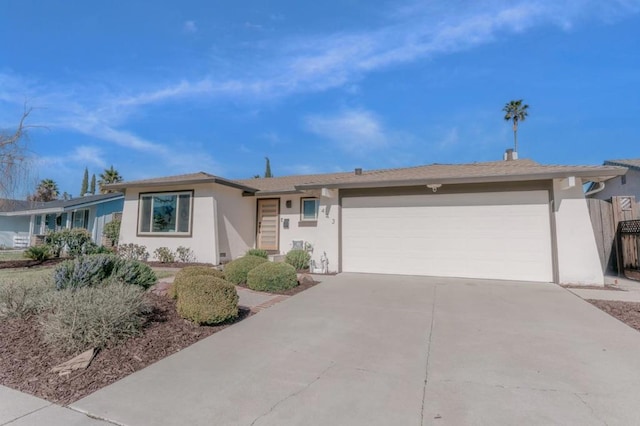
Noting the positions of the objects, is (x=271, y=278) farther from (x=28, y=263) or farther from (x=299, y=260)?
(x=28, y=263)

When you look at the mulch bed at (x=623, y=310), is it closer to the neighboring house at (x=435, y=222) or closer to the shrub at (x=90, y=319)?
the neighboring house at (x=435, y=222)

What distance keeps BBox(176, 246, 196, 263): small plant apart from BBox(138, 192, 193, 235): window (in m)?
0.58

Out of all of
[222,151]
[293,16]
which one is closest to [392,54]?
[293,16]

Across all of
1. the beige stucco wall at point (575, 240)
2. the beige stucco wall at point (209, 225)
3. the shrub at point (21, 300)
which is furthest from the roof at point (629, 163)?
the shrub at point (21, 300)

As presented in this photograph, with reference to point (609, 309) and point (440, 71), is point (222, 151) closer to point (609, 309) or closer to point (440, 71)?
point (440, 71)

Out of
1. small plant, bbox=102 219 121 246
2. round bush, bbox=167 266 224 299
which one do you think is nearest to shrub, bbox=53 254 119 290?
round bush, bbox=167 266 224 299

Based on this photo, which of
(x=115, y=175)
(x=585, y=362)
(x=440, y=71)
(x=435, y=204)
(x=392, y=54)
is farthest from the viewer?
(x=115, y=175)

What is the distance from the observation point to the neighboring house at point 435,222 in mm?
7594

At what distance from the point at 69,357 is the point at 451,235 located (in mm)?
8281

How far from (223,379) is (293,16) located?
9.78 meters

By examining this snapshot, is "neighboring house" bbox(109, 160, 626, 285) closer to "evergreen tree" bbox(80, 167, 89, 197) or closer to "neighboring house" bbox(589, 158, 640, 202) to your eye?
"neighboring house" bbox(589, 158, 640, 202)

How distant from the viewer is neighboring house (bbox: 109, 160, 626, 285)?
7.59 metres

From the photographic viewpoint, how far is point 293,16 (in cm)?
935

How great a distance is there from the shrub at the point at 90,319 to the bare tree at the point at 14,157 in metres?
8.88
